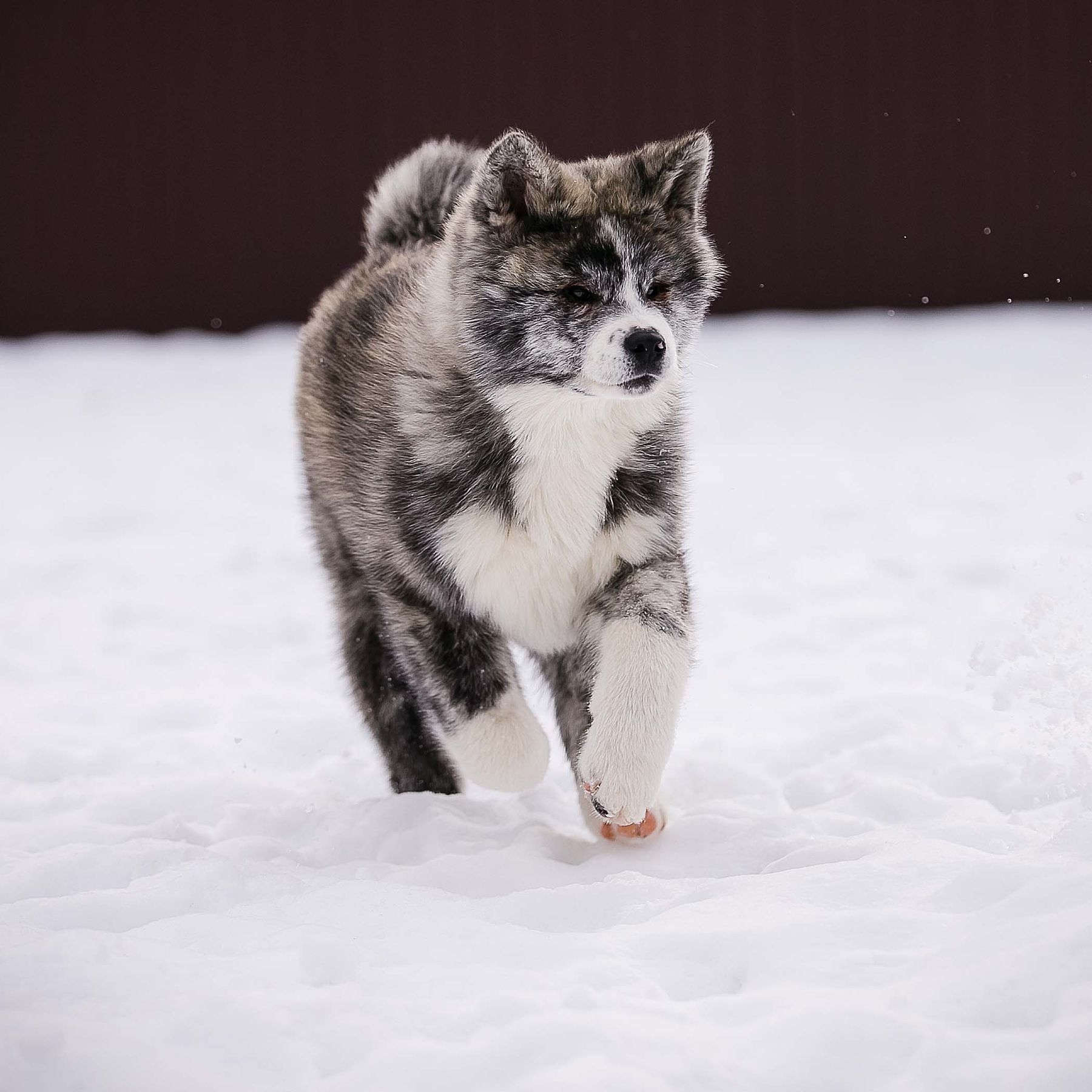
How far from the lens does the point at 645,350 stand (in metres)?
2.60

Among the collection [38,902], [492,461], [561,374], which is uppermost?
[561,374]

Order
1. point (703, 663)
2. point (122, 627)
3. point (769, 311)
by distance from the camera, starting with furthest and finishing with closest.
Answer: point (769, 311) < point (122, 627) < point (703, 663)

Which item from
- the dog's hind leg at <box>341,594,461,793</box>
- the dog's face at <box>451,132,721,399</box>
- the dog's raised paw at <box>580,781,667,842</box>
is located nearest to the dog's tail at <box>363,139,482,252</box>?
the dog's face at <box>451,132,721,399</box>

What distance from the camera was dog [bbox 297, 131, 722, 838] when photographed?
2.74m

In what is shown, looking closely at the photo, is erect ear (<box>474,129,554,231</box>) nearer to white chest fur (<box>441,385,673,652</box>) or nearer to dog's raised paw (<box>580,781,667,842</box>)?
white chest fur (<box>441,385,673,652</box>)

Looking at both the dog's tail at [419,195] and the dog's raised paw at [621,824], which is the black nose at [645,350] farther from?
the dog's tail at [419,195]

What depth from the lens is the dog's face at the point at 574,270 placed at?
267cm

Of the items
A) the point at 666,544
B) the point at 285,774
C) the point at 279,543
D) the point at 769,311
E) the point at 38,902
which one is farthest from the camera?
the point at 769,311

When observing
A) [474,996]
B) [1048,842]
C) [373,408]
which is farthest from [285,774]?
[1048,842]

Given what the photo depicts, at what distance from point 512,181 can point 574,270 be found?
9.4 inches

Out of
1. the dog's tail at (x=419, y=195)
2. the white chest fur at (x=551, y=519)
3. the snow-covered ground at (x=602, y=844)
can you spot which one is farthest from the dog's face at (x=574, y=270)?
the snow-covered ground at (x=602, y=844)

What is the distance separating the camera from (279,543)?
5.88 m

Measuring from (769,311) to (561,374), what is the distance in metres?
7.74

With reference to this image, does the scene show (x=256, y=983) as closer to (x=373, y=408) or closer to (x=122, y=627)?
(x=373, y=408)
